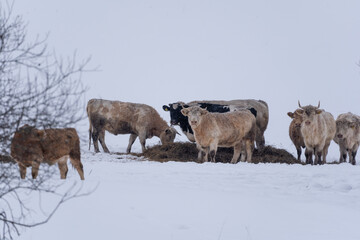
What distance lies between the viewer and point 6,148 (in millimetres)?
6988

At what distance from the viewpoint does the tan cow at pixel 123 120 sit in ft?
68.4

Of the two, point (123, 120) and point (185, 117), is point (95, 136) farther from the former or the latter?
point (185, 117)

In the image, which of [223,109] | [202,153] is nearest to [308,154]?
[202,153]

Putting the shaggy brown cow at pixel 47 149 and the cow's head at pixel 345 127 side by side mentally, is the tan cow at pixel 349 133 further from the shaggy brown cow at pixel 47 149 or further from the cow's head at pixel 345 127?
the shaggy brown cow at pixel 47 149

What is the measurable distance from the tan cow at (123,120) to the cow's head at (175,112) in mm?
553

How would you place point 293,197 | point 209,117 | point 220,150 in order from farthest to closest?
1. point 220,150
2. point 209,117
3. point 293,197

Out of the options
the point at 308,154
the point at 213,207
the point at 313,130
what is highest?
the point at 313,130

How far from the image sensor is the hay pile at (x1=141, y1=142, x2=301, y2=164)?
1692 centimetres

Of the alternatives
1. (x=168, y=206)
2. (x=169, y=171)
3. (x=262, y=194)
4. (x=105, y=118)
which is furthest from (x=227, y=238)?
(x=105, y=118)

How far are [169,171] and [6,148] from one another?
20.7 feet

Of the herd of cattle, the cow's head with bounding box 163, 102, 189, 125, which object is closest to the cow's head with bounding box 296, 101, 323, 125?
the herd of cattle

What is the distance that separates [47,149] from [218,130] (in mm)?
6916

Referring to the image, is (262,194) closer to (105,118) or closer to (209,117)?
(209,117)

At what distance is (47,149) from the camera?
30.8 ft
